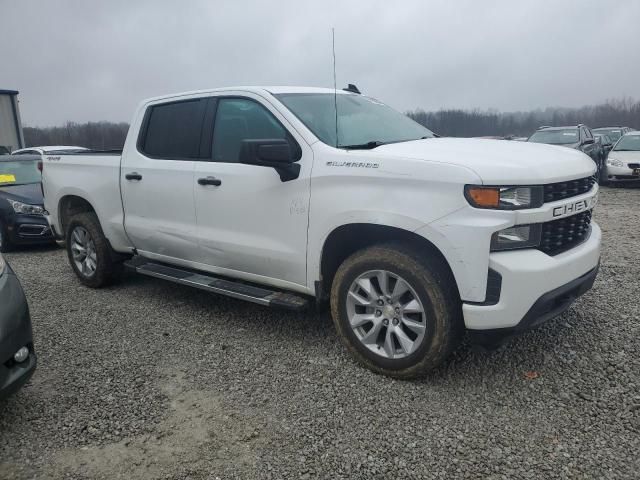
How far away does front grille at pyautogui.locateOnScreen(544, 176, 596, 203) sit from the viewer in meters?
2.94

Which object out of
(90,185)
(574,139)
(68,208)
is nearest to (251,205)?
(90,185)

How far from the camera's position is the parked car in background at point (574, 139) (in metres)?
13.2

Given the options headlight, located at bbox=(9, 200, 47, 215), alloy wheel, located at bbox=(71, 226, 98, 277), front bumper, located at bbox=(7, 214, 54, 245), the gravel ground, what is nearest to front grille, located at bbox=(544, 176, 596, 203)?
the gravel ground

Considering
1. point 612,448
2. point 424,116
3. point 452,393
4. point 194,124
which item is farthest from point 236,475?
point 424,116

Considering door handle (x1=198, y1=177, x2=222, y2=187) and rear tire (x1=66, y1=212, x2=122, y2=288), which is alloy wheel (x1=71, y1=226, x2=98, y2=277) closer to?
rear tire (x1=66, y1=212, x2=122, y2=288)

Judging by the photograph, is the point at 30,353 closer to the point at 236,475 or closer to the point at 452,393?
the point at 236,475

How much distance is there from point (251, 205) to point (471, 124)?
4.99 m

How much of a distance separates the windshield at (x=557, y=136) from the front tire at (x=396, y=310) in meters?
11.9

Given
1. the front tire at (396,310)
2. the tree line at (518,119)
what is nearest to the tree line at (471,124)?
the tree line at (518,119)

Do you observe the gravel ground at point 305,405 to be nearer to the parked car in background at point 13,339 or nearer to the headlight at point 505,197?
the parked car in background at point 13,339

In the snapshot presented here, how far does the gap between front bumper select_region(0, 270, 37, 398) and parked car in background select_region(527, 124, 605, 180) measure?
13.0 m

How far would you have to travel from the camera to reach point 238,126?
4.05 metres

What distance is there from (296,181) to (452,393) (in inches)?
66.4

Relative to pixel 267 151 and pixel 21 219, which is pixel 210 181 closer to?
pixel 267 151
